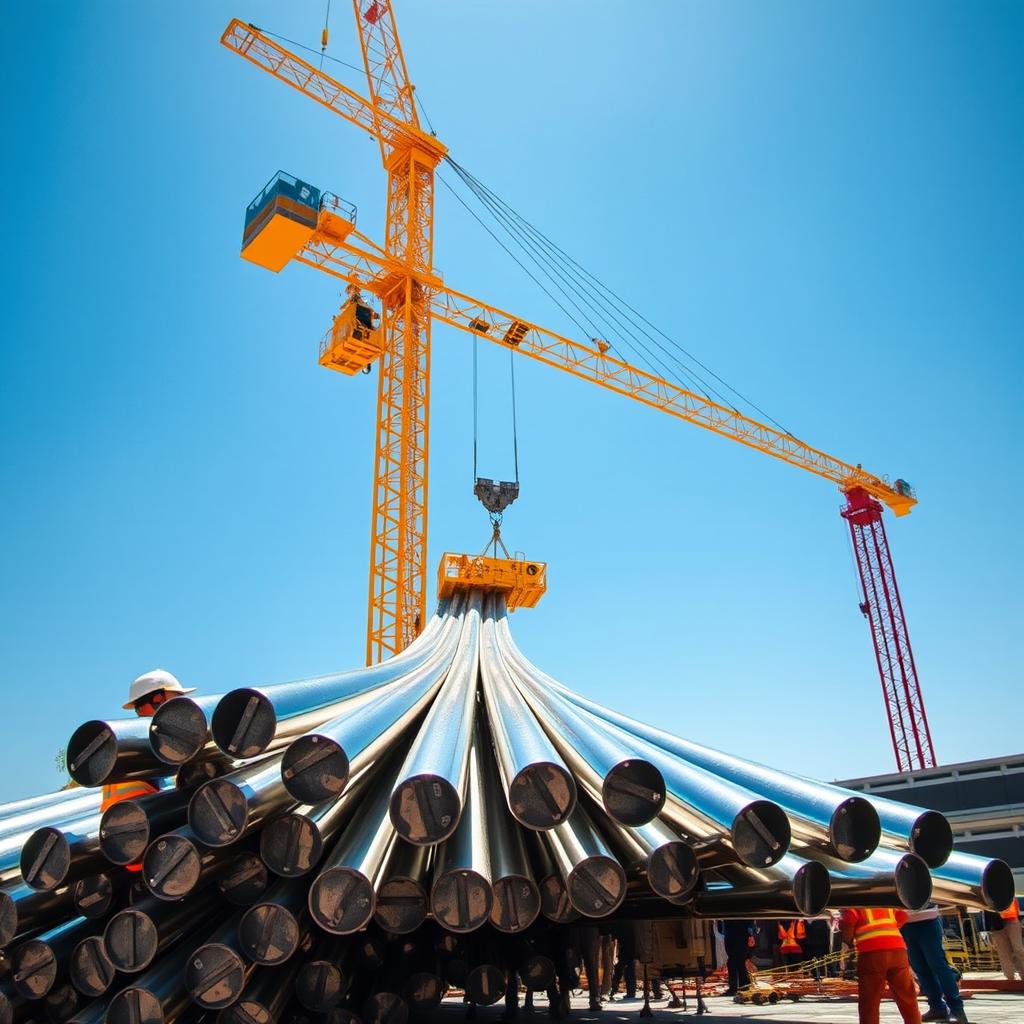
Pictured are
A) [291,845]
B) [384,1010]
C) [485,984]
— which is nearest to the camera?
[291,845]

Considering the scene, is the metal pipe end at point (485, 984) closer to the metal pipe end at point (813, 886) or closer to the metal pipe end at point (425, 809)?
the metal pipe end at point (425, 809)

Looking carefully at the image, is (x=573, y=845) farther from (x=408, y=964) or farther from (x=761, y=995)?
(x=761, y=995)

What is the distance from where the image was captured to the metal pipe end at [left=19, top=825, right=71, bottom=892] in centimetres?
461

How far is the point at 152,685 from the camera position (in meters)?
6.20

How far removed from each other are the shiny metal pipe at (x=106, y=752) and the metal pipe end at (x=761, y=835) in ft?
10.7

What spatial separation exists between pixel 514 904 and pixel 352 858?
2.96 feet

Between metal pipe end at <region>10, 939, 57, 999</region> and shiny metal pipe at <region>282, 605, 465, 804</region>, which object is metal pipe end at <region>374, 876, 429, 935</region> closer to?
shiny metal pipe at <region>282, 605, 465, 804</region>

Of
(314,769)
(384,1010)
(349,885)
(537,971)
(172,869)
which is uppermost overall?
(314,769)

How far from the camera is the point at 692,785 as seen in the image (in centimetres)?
496

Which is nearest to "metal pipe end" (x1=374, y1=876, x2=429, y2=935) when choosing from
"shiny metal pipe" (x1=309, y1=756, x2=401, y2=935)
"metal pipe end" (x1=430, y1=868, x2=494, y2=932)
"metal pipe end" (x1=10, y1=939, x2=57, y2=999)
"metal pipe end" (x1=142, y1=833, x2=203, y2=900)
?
"shiny metal pipe" (x1=309, y1=756, x2=401, y2=935)

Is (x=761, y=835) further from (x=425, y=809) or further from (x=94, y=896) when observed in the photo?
(x=94, y=896)

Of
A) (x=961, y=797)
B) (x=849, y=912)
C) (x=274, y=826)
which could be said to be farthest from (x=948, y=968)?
(x=961, y=797)

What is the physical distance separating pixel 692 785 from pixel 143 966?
3.16 metres

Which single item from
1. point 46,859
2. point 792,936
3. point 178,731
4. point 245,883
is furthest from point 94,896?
point 792,936
